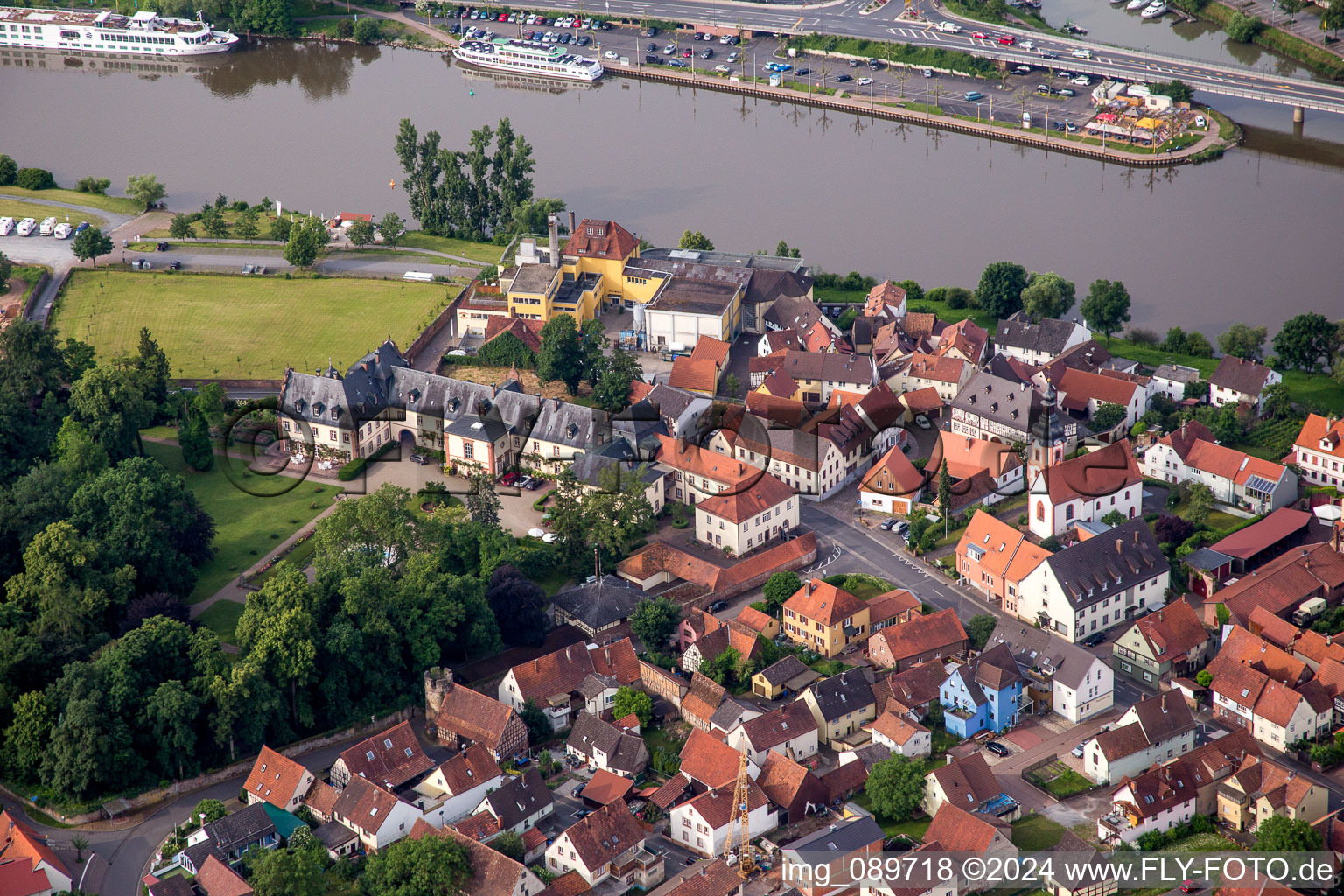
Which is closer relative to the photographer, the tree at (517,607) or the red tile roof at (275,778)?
the red tile roof at (275,778)

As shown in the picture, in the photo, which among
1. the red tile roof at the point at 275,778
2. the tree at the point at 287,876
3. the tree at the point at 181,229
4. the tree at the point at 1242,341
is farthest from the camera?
the tree at the point at 181,229

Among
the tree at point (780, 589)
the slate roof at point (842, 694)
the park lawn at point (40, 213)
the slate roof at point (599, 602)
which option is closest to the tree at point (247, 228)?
the park lawn at point (40, 213)

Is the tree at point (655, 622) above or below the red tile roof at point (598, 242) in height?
below

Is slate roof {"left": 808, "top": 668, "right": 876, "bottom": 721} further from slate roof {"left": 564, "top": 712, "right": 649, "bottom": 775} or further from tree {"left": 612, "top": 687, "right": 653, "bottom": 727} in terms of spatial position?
slate roof {"left": 564, "top": 712, "right": 649, "bottom": 775}

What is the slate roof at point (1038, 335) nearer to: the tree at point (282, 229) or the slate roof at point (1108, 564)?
the slate roof at point (1108, 564)

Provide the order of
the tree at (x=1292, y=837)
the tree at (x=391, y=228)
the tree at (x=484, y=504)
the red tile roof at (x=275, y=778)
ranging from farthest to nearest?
the tree at (x=391, y=228) < the tree at (x=484, y=504) < the red tile roof at (x=275, y=778) < the tree at (x=1292, y=837)

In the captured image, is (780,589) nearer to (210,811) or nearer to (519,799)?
(519,799)

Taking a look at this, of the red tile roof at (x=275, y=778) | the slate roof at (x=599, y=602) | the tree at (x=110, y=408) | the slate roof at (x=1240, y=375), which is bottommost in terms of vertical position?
the red tile roof at (x=275, y=778)

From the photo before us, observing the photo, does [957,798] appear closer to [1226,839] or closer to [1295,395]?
[1226,839]
